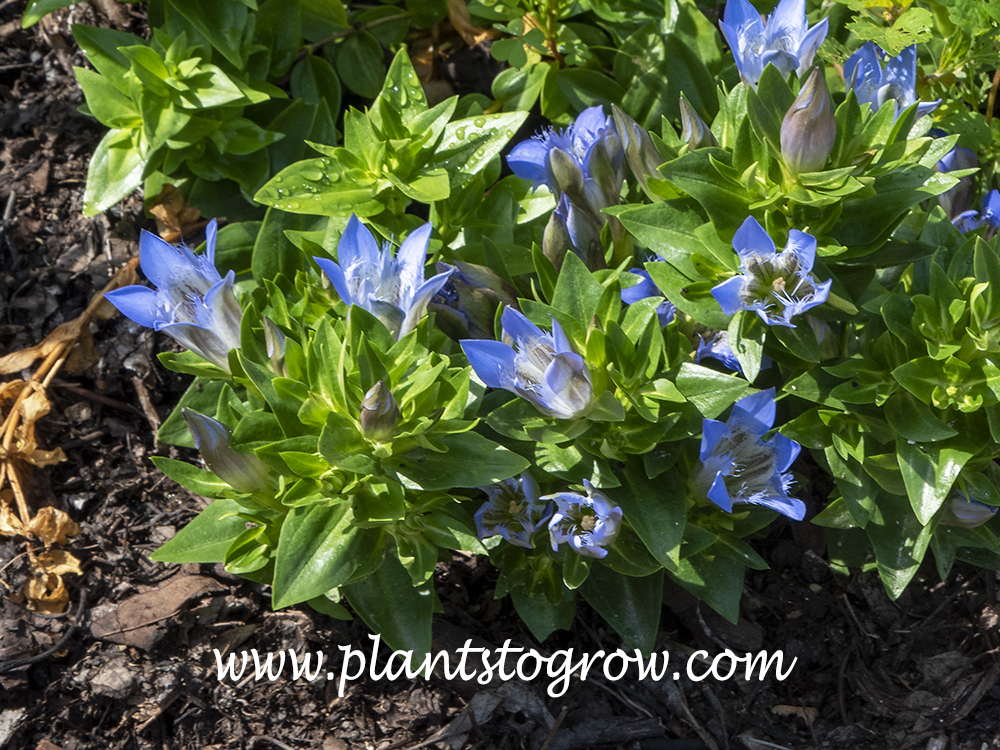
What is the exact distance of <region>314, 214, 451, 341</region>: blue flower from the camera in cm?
205

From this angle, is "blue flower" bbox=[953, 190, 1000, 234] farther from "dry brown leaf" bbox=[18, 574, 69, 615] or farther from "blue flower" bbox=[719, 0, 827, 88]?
"dry brown leaf" bbox=[18, 574, 69, 615]

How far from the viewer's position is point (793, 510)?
80.3 inches

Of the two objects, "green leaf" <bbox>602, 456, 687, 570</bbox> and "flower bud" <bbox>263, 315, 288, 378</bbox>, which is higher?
"flower bud" <bbox>263, 315, 288, 378</bbox>

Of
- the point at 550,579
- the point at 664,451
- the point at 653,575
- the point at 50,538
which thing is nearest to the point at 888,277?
the point at 664,451

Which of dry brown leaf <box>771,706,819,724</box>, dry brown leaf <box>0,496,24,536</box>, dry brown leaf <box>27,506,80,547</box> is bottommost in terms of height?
dry brown leaf <box>771,706,819,724</box>

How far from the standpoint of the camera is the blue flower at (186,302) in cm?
212

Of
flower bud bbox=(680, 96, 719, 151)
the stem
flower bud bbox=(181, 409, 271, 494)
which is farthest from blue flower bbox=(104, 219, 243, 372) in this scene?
the stem

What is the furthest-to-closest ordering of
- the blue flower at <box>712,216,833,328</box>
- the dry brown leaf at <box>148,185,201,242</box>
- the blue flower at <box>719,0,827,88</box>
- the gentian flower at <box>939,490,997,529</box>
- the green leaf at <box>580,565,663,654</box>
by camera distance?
the dry brown leaf at <box>148,185,201,242</box> < the green leaf at <box>580,565,663,654</box> < the blue flower at <box>719,0,827,88</box> < the gentian flower at <box>939,490,997,529</box> < the blue flower at <box>712,216,833,328</box>

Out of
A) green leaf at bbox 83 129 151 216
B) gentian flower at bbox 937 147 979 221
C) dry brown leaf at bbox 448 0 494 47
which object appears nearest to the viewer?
gentian flower at bbox 937 147 979 221

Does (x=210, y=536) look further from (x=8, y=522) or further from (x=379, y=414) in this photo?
(x=8, y=522)

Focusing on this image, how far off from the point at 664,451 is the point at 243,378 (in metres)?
1.06

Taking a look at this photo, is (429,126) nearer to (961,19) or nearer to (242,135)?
(242,135)

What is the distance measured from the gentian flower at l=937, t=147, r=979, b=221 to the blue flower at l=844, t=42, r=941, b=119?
11.2 inches

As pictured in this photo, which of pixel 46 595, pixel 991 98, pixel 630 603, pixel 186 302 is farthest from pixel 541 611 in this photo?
pixel 991 98
